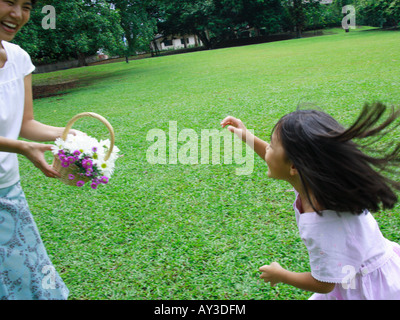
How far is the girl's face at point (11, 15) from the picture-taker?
1.56 meters

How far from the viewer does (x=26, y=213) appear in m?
1.76

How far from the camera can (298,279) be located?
1.46 meters

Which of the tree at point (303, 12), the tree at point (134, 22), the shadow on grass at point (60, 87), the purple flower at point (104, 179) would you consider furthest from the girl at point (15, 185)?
the tree at point (303, 12)

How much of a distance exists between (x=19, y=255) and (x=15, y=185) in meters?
0.34

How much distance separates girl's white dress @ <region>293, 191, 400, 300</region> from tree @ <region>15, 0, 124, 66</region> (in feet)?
38.0

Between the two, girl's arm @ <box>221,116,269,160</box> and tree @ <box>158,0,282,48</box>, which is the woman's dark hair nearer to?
girl's arm @ <box>221,116,269,160</box>

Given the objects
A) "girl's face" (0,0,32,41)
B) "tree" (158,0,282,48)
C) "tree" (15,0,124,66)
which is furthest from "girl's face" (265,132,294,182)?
"tree" (158,0,282,48)

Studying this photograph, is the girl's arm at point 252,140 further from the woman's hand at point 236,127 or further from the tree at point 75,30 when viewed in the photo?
the tree at point 75,30

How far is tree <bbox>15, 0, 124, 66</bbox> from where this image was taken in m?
11.6

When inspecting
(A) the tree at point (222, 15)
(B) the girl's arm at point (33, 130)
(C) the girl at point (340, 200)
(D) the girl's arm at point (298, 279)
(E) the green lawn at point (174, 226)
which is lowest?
(E) the green lawn at point (174, 226)

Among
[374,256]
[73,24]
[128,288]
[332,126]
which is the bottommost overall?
[128,288]

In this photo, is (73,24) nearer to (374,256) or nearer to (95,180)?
(95,180)

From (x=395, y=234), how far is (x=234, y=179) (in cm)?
170
